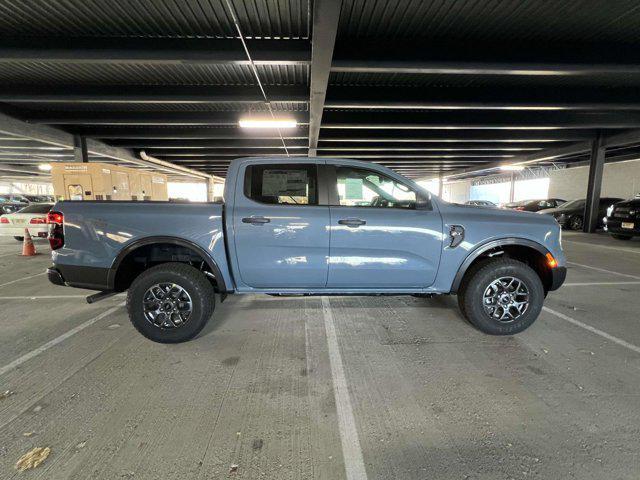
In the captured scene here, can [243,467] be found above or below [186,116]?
below

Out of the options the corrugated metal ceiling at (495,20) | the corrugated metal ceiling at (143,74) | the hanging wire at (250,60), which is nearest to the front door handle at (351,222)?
the hanging wire at (250,60)

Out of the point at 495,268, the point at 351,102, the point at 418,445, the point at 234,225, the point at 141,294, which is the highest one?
the point at 351,102

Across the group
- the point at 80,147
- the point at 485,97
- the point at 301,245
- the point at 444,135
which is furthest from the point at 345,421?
the point at 80,147

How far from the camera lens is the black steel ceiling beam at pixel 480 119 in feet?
35.7

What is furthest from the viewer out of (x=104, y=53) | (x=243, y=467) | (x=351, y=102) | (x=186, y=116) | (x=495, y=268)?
(x=186, y=116)

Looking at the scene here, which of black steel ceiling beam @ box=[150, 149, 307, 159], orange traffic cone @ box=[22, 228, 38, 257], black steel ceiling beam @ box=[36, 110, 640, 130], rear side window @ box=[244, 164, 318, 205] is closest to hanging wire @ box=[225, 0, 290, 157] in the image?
black steel ceiling beam @ box=[36, 110, 640, 130]

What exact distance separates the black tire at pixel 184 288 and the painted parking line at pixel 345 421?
1.38 m

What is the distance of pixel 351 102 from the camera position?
8.67 metres

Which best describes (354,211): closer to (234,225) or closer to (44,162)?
(234,225)

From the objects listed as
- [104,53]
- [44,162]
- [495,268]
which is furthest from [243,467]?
[44,162]

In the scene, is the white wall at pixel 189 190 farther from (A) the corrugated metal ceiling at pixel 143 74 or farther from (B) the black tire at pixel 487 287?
(B) the black tire at pixel 487 287

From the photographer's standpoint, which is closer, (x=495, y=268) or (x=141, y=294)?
(x=141, y=294)

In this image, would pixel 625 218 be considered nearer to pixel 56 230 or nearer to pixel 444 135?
pixel 444 135

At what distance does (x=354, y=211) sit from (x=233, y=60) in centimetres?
478
